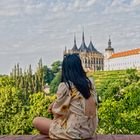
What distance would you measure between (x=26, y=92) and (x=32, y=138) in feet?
101

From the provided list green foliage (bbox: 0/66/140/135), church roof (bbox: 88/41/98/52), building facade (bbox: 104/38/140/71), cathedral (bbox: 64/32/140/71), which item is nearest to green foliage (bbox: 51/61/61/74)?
cathedral (bbox: 64/32/140/71)

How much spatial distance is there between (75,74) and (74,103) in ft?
0.95

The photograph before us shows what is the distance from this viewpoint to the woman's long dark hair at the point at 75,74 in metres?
4.27

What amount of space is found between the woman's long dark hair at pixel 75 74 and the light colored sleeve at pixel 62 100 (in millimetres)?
70

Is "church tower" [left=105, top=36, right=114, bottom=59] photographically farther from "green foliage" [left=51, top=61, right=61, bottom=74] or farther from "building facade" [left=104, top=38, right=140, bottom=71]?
"green foliage" [left=51, top=61, right=61, bottom=74]

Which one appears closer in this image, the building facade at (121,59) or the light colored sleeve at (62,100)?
the light colored sleeve at (62,100)

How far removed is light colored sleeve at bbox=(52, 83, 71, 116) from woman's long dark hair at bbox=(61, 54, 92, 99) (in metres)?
0.07

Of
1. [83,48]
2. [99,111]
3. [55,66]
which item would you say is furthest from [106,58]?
[99,111]

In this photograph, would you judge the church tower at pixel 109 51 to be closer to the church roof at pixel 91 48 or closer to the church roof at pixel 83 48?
the church roof at pixel 83 48

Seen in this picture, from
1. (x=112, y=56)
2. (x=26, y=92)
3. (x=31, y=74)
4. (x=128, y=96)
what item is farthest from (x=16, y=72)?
(x=112, y=56)

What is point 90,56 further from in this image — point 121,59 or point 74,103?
point 74,103

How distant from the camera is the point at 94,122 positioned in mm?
4461

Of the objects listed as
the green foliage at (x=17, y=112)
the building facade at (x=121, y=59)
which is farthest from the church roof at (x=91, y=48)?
the green foliage at (x=17, y=112)

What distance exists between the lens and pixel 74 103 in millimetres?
4359
